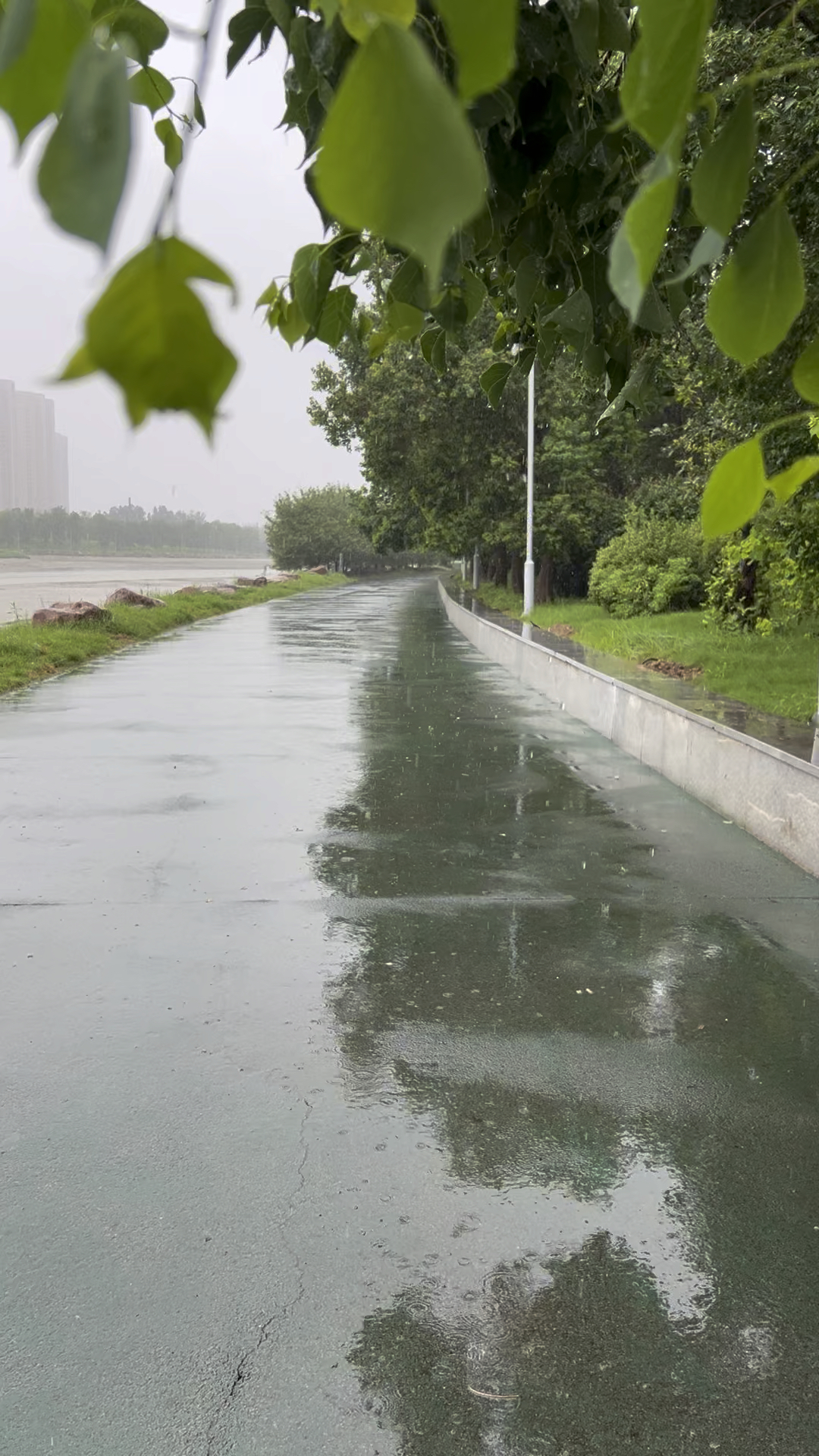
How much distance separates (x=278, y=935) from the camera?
5.34m

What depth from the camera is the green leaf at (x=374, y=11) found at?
1.63ft

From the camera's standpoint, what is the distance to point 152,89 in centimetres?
119

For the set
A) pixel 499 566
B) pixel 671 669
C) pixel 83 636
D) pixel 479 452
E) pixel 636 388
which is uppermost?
pixel 479 452

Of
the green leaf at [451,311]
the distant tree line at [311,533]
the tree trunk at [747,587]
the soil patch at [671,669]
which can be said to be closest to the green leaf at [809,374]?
the green leaf at [451,311]

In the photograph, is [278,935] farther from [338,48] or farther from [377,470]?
[377,470]

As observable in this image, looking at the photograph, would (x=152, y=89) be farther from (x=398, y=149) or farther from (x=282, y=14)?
(x=398, y=149)

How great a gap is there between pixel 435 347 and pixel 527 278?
0.26m

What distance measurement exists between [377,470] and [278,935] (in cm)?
2964

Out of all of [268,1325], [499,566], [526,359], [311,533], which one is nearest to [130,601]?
[499,566]

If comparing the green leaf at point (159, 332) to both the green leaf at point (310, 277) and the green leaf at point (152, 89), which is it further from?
the green leaf at point (310, 277)

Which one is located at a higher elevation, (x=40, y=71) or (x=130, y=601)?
(x=40, y=71)

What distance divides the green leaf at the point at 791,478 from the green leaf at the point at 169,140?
3.07ft

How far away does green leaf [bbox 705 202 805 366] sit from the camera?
0.72 m

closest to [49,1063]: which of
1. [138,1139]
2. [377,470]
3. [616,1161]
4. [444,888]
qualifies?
[138,1139]
